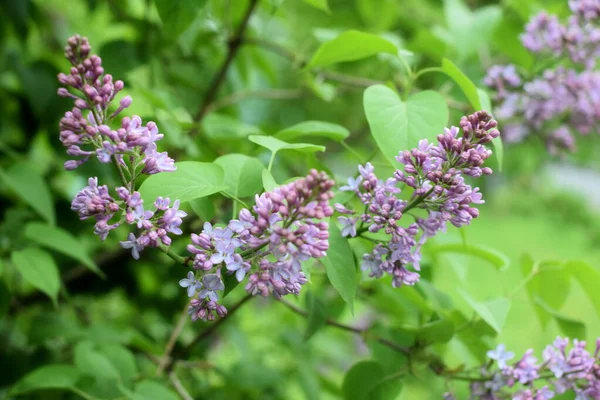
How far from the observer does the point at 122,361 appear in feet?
3.70

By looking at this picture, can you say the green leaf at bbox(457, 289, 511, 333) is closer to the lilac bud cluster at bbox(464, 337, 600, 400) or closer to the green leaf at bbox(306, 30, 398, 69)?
the lilac bud cluster at bbox(464, 337, 600, 400)

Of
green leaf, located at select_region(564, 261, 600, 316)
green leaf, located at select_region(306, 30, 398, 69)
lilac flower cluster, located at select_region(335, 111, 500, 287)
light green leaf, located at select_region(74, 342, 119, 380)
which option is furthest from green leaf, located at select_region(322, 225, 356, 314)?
light green leaf, located at select_region(74, 342, 119, 380)

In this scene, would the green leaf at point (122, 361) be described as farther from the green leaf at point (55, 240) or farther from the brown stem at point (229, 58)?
the brown stem at point (229, 58)

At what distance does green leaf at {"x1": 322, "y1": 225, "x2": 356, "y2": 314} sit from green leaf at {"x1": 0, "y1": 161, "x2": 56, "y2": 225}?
0.65 meters

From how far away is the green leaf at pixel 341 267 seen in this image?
0.72 metres

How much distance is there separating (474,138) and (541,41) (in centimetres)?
70

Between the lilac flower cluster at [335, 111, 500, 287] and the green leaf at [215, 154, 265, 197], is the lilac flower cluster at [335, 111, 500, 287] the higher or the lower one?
the higher one

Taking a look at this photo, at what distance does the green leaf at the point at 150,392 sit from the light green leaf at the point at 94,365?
0.21 ft

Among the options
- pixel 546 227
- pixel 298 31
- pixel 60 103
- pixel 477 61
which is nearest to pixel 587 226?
pixel 546 227

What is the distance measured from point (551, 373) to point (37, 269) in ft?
2.68

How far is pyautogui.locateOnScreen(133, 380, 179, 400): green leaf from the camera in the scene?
101cm

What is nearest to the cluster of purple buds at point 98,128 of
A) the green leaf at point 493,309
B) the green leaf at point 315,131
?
the green leaf at point 315,131

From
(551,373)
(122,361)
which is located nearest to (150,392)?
(122,361)

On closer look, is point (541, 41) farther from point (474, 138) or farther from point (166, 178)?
point (166, 178)
